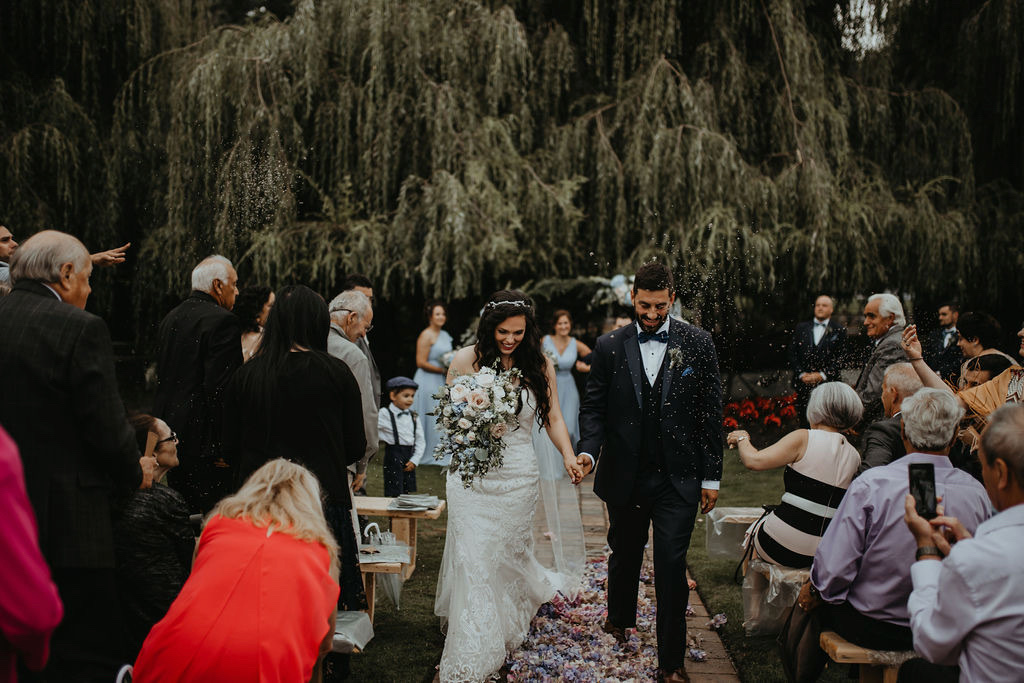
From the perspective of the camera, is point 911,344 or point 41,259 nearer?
point 41,259

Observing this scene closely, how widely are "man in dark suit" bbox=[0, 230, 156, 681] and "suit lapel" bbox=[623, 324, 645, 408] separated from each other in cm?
257

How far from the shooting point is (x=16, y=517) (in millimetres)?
1855

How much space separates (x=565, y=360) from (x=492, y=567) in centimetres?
610

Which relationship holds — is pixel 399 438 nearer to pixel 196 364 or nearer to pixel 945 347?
pixel 196 364

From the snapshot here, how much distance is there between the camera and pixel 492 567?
4566 mm

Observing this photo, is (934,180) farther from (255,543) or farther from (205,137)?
(255,543)

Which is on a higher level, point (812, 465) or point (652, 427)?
point (652, 427)

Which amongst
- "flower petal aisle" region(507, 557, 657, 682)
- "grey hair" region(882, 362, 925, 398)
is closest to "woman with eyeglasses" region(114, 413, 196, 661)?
"flower petal aisle" region(507, 557, 657, 682)

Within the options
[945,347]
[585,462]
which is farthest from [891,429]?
[945,347]

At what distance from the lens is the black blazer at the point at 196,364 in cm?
477

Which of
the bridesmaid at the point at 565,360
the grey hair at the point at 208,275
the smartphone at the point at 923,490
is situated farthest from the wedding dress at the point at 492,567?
the bridesmaid at the point at 565,360

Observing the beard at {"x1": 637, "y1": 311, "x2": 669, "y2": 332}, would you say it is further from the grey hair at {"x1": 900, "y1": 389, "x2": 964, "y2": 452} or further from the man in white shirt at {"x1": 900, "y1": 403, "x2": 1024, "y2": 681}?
the man in white shirt at {"x1": 900, "y1": 403, "x2": 1024, "y2": 681}

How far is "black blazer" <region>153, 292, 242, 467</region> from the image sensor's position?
4770 mm

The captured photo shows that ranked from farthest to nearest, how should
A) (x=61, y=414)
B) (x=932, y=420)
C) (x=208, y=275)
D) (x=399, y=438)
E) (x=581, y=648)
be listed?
(x=399, y=438), (x=208, y=275), (x=581, y=648), (x=932, y=420), (x=61, y=414)
